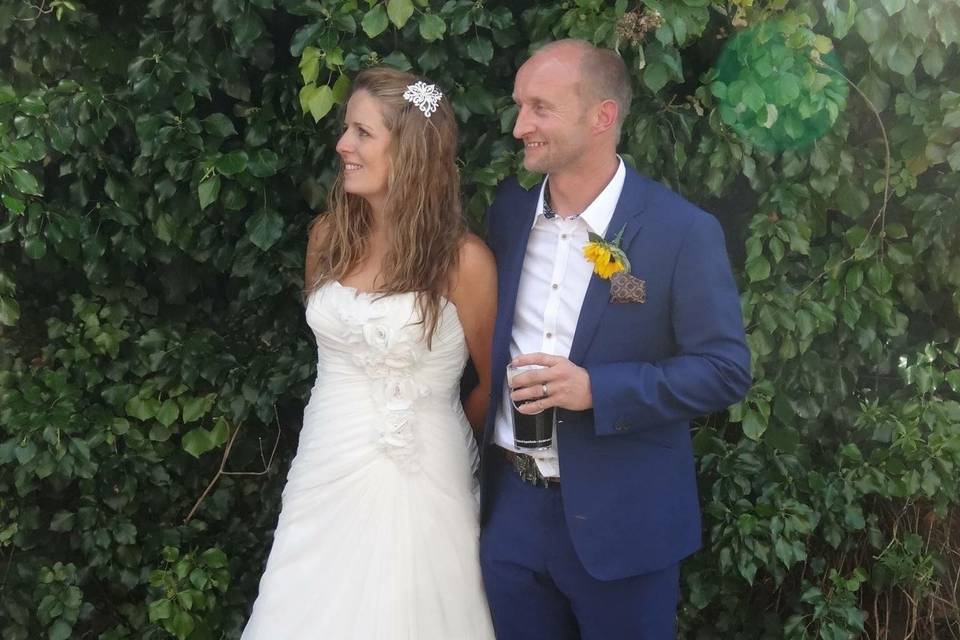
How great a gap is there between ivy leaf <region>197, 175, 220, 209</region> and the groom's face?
3.21ft

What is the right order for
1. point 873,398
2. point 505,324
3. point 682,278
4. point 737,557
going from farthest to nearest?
point 873,398, point 737,557, point 505,324, point 682,278

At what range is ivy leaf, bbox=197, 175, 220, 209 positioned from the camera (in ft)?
9.24

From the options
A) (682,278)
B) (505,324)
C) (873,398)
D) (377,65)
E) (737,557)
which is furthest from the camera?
(873,398)

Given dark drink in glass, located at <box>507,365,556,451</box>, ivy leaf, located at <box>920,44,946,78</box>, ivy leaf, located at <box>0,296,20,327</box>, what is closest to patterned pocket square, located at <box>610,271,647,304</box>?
dark drink in glass, located at <box>507,365,556,451</box>

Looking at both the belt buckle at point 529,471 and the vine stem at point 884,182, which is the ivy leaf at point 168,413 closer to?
the belt buckle at point 529,471

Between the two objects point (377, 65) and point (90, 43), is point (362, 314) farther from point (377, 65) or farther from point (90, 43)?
point (90, 43)

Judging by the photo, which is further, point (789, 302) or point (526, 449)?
point (789, 302)

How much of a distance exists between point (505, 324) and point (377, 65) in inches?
32.4

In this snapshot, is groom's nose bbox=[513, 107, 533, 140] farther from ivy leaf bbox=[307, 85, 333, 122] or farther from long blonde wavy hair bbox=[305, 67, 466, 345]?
ivy leaf bbox=[307, 85, 333, 122]

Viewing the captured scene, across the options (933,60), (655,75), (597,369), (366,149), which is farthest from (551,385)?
(933,60)

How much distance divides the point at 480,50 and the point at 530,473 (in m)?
1.13

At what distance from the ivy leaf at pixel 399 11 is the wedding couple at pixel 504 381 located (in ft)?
0.43

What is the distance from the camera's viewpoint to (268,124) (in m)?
2.97

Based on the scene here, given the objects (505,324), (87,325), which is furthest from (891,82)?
(87,325)
